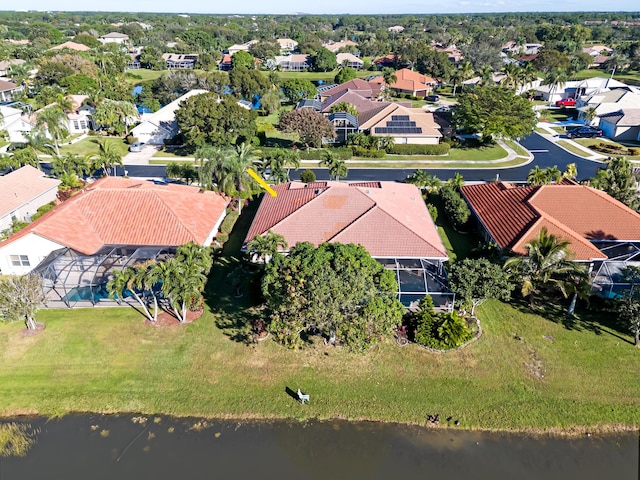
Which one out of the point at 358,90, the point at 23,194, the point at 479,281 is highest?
the point at 358,90

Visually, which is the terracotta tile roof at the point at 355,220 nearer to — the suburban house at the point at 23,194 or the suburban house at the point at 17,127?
the suburban house at the point at 23,194

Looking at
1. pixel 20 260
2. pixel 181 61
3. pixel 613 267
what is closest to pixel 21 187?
pixel 20 260

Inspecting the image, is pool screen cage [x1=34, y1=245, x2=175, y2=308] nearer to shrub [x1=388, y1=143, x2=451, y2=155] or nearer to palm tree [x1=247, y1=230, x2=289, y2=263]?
palm tree [x1=247, y1=230, x2=289, y2=263]

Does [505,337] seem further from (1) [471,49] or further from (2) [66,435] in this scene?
(1) [471,49]

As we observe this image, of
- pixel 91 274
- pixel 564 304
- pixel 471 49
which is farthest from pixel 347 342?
pixel 471 49

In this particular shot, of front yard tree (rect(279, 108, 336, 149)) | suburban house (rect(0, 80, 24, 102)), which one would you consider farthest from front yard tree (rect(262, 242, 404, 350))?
suburban house (rect(0, 80, 24, 102))

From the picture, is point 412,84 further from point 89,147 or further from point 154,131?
point 89,147
